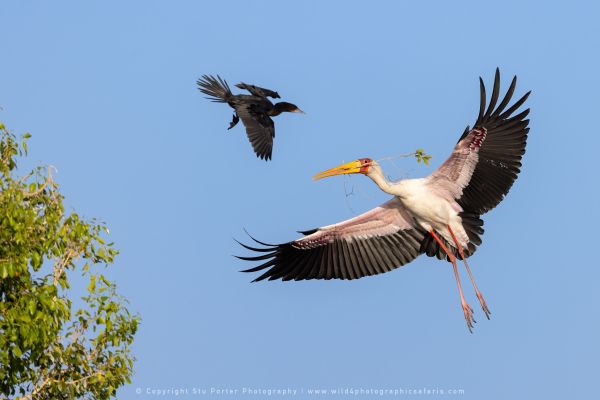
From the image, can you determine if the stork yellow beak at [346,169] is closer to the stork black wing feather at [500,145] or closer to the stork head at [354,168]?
the stork head at [354,168]

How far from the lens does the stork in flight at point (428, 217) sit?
14734 millimetres

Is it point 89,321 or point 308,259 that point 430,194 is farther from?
point 89,321

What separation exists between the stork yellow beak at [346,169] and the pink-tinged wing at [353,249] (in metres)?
0.95

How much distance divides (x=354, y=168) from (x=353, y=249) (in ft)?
5.41

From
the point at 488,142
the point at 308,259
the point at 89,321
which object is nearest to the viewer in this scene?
the point at 89,321

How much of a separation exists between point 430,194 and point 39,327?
664 centimetres

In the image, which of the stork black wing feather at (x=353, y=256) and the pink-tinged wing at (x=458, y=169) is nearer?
the pink-tinged wing at (x=458, y=169)

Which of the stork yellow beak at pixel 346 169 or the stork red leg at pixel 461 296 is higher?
the stork yellow beak at pixel 346 169

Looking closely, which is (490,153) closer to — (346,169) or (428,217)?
(428,217)

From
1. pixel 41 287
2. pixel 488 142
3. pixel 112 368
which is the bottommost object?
pixel 112 368

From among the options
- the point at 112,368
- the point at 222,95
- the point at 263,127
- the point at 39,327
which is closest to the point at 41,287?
the point at 39,327

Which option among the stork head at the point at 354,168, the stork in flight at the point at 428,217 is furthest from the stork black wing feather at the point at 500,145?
the stork head at the point at 354,168

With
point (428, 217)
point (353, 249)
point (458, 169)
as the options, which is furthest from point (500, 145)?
point (353, 249)

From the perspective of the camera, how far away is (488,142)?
14.7 metres
